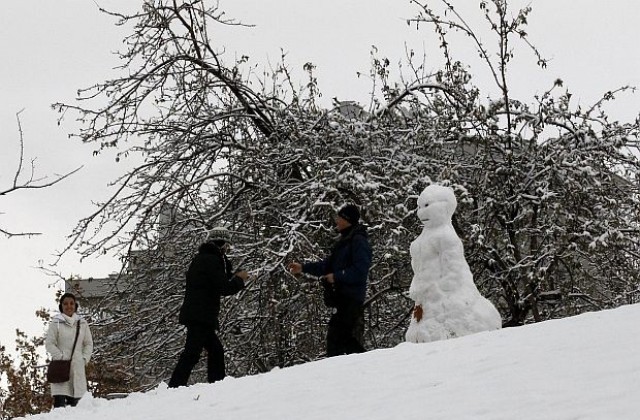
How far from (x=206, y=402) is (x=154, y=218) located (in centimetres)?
522

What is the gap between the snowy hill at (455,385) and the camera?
4.73 metres

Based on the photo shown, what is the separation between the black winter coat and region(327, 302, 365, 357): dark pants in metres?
1.12

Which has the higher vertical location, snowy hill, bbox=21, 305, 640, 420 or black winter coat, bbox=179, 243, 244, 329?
black winter coat, bbox=179, 243, 244, 329

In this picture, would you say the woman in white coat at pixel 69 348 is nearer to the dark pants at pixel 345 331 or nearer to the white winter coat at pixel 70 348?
the white winter coat at pixel 70 348

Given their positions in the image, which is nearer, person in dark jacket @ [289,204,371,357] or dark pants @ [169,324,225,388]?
person in dark jacket @ [289,204,371,357]

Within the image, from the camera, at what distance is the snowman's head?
813 cm

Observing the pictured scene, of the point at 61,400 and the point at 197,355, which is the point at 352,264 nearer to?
the point at 197,355

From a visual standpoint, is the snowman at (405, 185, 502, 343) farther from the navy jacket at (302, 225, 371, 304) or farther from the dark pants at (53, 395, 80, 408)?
the dark pants at (53, 395, 80, 408)

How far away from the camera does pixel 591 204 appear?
37.6 feet

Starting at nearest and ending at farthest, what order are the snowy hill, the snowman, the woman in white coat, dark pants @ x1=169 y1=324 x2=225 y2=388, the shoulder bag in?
the snowy hill
the snowman
dark pants @ x1=169 y1=324 x2=225 y2=388
the shoulder bag
the woman in white coat

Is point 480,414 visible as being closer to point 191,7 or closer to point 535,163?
point 535,163

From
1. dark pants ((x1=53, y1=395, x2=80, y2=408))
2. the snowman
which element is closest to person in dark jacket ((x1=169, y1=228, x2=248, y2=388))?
dark pants ((x1=53, y1=395, x2=80, y2=408))

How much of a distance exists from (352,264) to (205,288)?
5.12 feet

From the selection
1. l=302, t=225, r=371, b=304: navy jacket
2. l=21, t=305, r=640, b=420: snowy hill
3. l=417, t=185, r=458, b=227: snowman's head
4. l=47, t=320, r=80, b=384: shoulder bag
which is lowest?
l=21, t=305, r=640, b=420: snowy hill
